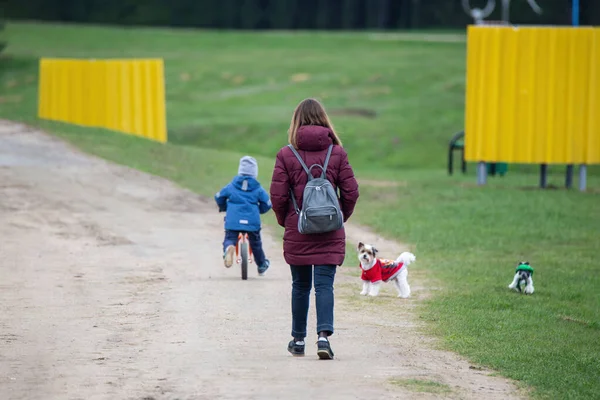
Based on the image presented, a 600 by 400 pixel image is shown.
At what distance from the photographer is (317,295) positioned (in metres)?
8.80

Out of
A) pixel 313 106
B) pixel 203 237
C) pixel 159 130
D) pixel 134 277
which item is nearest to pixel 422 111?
pixel 159 130

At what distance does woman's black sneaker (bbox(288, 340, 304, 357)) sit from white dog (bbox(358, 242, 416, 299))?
3209 millimetres

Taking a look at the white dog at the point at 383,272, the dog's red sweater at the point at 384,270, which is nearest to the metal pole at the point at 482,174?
the white dog at the point at 383,272

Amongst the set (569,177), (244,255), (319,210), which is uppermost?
(319,210)

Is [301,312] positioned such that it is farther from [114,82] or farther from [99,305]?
[114,82]

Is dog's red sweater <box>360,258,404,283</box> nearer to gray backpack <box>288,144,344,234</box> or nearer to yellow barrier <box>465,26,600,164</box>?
gray backpack <box>288,144,344,234</box>

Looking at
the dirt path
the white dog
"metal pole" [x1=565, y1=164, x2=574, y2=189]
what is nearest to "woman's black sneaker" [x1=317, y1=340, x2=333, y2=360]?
the dirt path

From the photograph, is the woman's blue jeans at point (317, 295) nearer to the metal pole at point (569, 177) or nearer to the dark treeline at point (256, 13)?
the metal pole at point (569, 177)

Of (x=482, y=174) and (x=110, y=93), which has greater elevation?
(x=110, y=93)

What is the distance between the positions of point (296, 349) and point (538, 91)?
59.0 ft

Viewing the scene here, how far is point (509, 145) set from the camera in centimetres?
2609

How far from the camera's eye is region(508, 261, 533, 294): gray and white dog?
1309 cm

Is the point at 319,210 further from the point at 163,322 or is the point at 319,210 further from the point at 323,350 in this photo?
the point at 163,322

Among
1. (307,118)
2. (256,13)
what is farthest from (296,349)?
(256,13)
